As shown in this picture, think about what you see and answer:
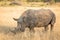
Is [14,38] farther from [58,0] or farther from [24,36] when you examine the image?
[58,0]

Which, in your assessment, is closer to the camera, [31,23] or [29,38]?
[29,38]

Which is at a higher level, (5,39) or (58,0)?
(5,39)

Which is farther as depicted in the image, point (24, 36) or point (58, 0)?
point (58, 0)

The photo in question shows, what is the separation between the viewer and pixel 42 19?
42.5 feet

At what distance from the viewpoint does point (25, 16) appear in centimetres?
1251

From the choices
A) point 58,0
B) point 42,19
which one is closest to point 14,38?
point 42,19

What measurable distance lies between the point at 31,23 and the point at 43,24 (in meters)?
0.83

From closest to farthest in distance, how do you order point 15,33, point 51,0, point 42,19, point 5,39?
point 5,39
point 15,33
point 42,19
point 51,0

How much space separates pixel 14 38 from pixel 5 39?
430 mm

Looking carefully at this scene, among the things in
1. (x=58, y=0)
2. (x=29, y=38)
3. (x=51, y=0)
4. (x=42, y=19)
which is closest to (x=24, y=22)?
(x=42, y=19)

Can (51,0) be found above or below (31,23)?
below

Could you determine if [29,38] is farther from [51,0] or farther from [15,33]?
[51,0]

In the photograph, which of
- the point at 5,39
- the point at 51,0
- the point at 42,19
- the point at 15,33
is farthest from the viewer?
the point at 51,0

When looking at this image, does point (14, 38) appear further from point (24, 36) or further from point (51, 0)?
point (51, 0)
